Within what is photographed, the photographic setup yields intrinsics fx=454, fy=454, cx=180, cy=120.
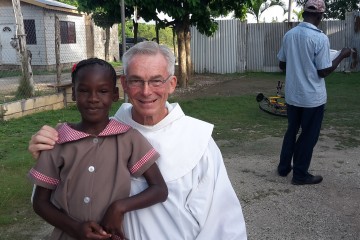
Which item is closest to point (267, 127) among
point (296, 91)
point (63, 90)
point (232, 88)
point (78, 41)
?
point (296, 91)

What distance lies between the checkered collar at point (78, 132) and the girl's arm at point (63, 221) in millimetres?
225

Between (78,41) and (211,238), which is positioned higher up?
(78,41)

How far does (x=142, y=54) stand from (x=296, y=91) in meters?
3.12

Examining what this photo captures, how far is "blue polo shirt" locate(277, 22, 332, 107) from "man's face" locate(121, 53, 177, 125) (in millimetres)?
Result: 2949

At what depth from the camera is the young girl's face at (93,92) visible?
182 cm

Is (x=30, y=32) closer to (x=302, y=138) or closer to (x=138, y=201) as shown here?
(x=302, y=138)

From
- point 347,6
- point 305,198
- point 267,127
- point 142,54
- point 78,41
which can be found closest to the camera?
point 142,54

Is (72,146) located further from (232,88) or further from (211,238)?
(232,88)

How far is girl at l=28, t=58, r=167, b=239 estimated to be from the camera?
178 cm

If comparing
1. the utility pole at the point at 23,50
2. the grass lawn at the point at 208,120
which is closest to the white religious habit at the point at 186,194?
the grass lawn at the point at 208,120

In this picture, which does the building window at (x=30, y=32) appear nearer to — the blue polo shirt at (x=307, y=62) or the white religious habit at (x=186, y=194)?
the blue polo shirt at (x=307, y=62)

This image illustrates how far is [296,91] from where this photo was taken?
4.77 meters

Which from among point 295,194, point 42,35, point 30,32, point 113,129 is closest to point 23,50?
point 295,194

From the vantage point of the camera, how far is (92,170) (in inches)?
70.3
